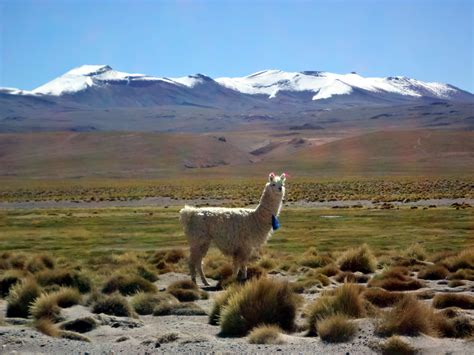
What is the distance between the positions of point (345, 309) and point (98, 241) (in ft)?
60.5

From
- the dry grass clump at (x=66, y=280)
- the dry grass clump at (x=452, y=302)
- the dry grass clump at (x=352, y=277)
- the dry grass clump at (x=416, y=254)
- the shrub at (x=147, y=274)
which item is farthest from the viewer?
the dry grass clump at (x=416, y=254)

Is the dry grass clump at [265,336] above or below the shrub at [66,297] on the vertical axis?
above

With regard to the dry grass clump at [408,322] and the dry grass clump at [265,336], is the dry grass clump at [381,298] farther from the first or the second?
the dry grass clump at [265,336]

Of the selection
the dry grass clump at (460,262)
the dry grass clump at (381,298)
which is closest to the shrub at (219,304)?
the dry grass clump at (381,298)

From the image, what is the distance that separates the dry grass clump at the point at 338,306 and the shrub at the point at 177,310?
219cm

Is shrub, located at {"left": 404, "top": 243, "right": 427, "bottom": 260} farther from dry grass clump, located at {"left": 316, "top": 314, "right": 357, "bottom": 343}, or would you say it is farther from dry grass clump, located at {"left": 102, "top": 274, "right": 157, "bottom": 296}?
dry grass clump, located at {"left": 316, "top": 314, "right": 357, "bottom": 343}

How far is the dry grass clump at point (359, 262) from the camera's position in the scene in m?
16.2

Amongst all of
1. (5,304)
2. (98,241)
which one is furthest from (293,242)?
(5,304)

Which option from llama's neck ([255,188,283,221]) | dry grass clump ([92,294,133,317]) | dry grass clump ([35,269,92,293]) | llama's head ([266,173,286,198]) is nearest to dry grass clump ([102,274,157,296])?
dry grass clump ([35,269,92,293])

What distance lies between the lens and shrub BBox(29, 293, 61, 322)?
1061 cm

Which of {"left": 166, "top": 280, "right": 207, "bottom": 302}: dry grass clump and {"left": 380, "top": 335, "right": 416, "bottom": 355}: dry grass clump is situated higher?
{"left": 380, "top": 335, "right": 416, "bottom": 355}: dry grass clump

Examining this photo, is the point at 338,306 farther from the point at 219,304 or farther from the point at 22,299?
the point at 22,299

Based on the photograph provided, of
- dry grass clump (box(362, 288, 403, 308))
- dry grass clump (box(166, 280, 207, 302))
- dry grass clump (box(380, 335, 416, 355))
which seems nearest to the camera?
dry grass clump (box(380, 335, 416, 355))

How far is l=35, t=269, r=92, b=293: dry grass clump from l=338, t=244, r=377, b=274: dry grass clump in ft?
19.3
